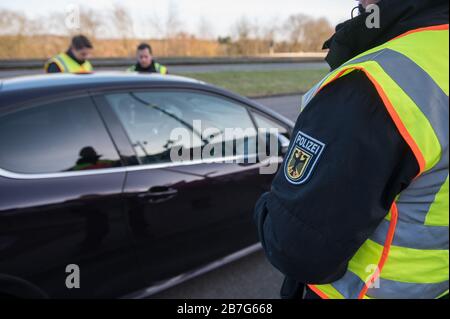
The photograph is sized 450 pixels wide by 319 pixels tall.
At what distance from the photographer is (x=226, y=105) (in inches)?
98.2

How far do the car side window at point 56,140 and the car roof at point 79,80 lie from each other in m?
0.17

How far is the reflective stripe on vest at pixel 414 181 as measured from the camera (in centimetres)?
73

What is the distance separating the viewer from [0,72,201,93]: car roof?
1.92 meters

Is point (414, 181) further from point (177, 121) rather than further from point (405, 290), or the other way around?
point (177, 121)

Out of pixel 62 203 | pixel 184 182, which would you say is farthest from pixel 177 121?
pixel 62 203

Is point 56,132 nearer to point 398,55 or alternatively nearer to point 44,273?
point 44,273

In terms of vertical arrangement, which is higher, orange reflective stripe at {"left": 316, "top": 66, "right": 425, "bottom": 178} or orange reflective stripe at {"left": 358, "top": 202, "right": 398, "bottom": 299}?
orange reflective stripe at {"left": 316, "top": 66, "right": 425, "bottom": 178}

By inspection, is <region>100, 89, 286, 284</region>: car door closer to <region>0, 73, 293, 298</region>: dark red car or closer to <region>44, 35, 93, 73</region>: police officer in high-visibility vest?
<region>0, 73, 293, 298</region>: dark red car

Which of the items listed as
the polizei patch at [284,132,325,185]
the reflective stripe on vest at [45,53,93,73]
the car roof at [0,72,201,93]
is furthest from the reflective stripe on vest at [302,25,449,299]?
the reflective stripe on vest at [45,53,93,73]

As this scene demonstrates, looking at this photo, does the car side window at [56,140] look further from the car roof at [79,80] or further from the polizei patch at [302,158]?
the polizei patch at [302,158]

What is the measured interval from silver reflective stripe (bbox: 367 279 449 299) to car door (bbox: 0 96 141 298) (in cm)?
137

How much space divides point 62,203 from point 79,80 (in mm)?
805

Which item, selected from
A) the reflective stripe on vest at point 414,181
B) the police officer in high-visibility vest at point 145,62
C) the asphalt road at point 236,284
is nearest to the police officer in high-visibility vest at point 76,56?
the police officer in high-visibility vest at point 145,62
